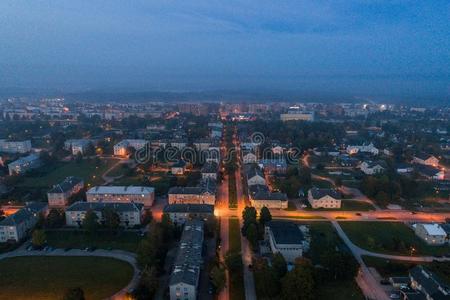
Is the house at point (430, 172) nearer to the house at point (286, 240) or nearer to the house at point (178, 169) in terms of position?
the house at point (286, 240)

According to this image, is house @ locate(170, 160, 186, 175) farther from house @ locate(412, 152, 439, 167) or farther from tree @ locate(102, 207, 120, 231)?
house @ locate(412, 152, 439, 167)

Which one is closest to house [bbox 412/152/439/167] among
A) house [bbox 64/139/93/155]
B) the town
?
the town

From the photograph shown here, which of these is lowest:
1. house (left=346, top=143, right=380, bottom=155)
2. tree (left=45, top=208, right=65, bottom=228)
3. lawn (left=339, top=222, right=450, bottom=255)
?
lawn (left=339, top=222, right=450, bottom=255)

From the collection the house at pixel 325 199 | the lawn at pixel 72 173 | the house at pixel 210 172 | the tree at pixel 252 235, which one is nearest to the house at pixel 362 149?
the house at pixel 325 199

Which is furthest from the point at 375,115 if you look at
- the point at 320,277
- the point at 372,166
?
the point at 320,277

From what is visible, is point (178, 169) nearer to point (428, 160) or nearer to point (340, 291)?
point (340, 291)

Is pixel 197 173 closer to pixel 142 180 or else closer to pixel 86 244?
pixel 142 180
